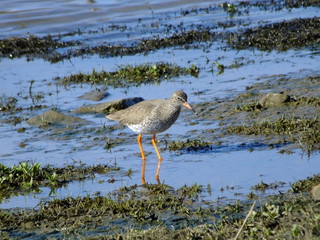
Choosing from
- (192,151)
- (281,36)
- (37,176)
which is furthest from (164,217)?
(281,36)

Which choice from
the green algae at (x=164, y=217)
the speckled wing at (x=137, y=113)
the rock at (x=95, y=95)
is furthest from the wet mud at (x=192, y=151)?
the rock at (x=95, y=95)

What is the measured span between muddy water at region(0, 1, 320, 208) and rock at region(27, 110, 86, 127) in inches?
8.2

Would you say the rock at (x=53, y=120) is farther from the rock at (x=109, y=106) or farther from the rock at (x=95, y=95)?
the rock at (x=95, y=95)

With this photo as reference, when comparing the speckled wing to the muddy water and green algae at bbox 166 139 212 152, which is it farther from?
green algae at bbox 166 139 212 152

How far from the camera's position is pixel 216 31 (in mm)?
18312

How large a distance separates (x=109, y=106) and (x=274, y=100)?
9.43ft

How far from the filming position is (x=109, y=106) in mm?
12297

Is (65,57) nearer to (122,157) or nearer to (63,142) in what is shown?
(63,142)

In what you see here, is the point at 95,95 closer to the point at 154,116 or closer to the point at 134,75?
the point at 134,75

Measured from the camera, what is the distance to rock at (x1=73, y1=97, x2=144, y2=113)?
12242 millimetres

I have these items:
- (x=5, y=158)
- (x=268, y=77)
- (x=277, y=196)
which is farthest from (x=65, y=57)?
(x=277, y=196)

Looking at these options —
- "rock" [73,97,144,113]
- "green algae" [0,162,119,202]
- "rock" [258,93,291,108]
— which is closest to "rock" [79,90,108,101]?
"rock" [73,97,144,113]

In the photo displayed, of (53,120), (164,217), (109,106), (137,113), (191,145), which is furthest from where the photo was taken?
(109,106)

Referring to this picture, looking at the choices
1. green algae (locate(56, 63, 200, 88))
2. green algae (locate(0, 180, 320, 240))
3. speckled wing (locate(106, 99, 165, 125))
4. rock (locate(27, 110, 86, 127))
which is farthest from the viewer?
green algae (locate(56, 63, 200, 88))
